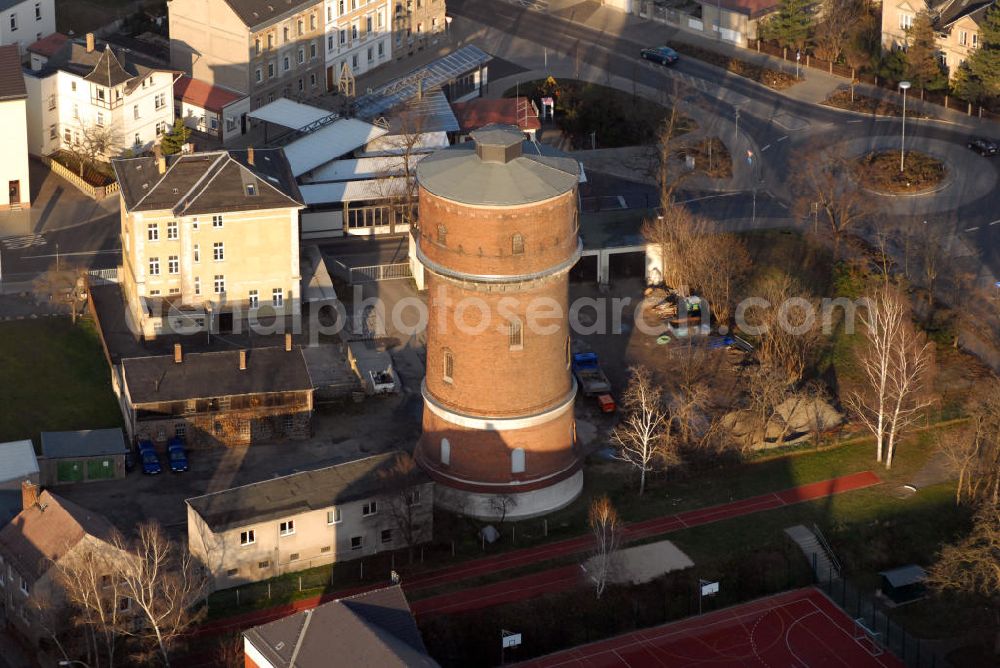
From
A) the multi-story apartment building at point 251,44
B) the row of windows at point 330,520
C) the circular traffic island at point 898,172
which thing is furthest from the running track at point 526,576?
the multi-story apartment building at point 251,44

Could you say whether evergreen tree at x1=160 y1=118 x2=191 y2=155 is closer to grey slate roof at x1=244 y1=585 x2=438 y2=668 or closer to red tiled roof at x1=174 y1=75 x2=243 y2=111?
red tiled roof at x1=174 y1=75 x2=243 y2=111

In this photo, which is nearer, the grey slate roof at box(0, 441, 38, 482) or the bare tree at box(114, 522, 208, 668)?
the bare tree at box(114, 522, 208, 668)

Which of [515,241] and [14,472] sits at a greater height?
[515,241]

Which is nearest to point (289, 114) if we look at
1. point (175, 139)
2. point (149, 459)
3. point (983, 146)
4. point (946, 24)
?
point (175, 139)

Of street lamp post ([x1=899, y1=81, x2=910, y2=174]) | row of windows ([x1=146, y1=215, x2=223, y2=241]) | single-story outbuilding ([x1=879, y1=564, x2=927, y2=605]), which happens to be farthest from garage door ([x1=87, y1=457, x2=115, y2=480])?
street lamp post ([x1=899, y1=81, x2=910, y2=174])

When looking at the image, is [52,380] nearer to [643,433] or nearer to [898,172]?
[643,433]

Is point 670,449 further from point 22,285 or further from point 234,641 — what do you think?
point 22,285

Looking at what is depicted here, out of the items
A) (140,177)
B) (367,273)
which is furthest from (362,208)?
(140,177)
